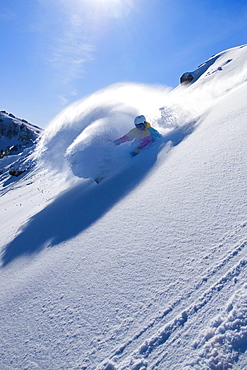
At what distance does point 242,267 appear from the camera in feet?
4.66

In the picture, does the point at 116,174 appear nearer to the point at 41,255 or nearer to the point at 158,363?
the point at 41,255

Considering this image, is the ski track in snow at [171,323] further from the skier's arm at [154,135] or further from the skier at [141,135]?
the skier's arm at [154,135]

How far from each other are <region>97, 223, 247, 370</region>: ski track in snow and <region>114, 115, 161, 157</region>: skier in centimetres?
370

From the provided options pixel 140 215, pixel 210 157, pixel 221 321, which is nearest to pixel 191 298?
pixel 221 321

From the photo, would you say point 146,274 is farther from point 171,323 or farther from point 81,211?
point 81,211

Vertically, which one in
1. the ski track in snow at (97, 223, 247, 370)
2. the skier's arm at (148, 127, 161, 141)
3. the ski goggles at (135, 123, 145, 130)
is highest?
the ski goggles at (135, 123, 145, 130)

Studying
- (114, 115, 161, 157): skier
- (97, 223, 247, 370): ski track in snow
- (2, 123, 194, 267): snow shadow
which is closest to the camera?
(97, 223, 247, 370): ski track in snow

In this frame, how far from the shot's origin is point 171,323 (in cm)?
132

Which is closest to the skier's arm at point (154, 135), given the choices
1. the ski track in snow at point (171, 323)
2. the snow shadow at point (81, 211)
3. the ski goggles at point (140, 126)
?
the ski goggles at point (140, 126)

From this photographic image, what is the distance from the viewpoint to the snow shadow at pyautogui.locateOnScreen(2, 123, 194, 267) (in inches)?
125

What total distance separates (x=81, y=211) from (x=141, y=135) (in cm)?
255

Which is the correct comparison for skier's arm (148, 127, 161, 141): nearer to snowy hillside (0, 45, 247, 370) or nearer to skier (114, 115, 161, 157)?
skier (114, 115, 161, 157)

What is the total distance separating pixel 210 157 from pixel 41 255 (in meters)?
2.42

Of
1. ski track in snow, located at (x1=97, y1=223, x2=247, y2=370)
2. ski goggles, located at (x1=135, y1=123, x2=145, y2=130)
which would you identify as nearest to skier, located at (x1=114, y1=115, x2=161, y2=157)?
ski goggles, located at (x1=135, y1=123, x2=145, y2=130)
